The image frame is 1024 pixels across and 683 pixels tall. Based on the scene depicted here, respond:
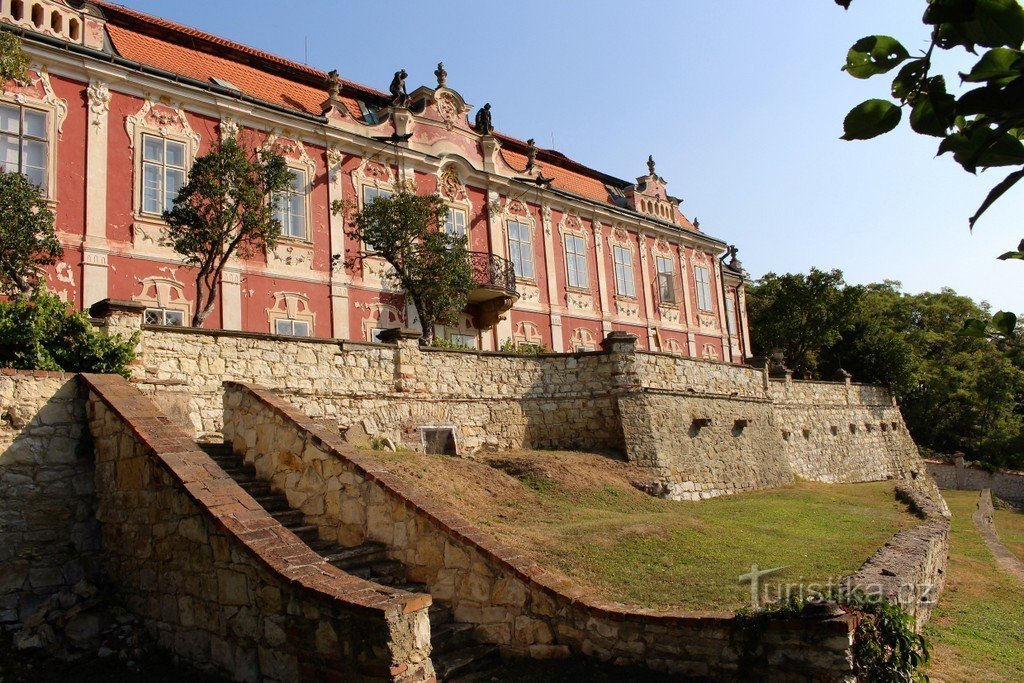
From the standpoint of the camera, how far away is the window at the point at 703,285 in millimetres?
32469

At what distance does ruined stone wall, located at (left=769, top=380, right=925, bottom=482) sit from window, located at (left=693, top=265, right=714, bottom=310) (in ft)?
19.9

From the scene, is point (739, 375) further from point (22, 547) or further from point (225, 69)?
point (22, 547)

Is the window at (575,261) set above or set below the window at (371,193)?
below

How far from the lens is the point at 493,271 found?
75.4 feet

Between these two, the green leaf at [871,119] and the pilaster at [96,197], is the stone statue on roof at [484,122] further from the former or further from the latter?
the green leaf at [871,119]

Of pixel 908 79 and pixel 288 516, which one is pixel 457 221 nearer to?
pixel 288 516

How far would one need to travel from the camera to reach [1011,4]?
64.7 inches

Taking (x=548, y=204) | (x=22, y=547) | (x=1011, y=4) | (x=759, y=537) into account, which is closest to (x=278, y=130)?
(x=548, y=204)

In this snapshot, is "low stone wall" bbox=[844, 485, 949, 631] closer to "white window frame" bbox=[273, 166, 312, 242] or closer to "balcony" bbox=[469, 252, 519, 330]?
"balcony" bbox=[469, 252, 519, 330]

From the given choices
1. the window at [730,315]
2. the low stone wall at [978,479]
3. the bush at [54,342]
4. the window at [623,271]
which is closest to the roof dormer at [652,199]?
A: the window at [623,271]

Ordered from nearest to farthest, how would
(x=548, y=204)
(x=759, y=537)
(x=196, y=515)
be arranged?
(x=196, y=515), (x=759, y=537), (x=548, y=204)

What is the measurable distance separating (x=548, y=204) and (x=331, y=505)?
19299mm

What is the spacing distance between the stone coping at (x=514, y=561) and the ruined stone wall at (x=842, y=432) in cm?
1814

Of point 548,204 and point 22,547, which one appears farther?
point 548,204
